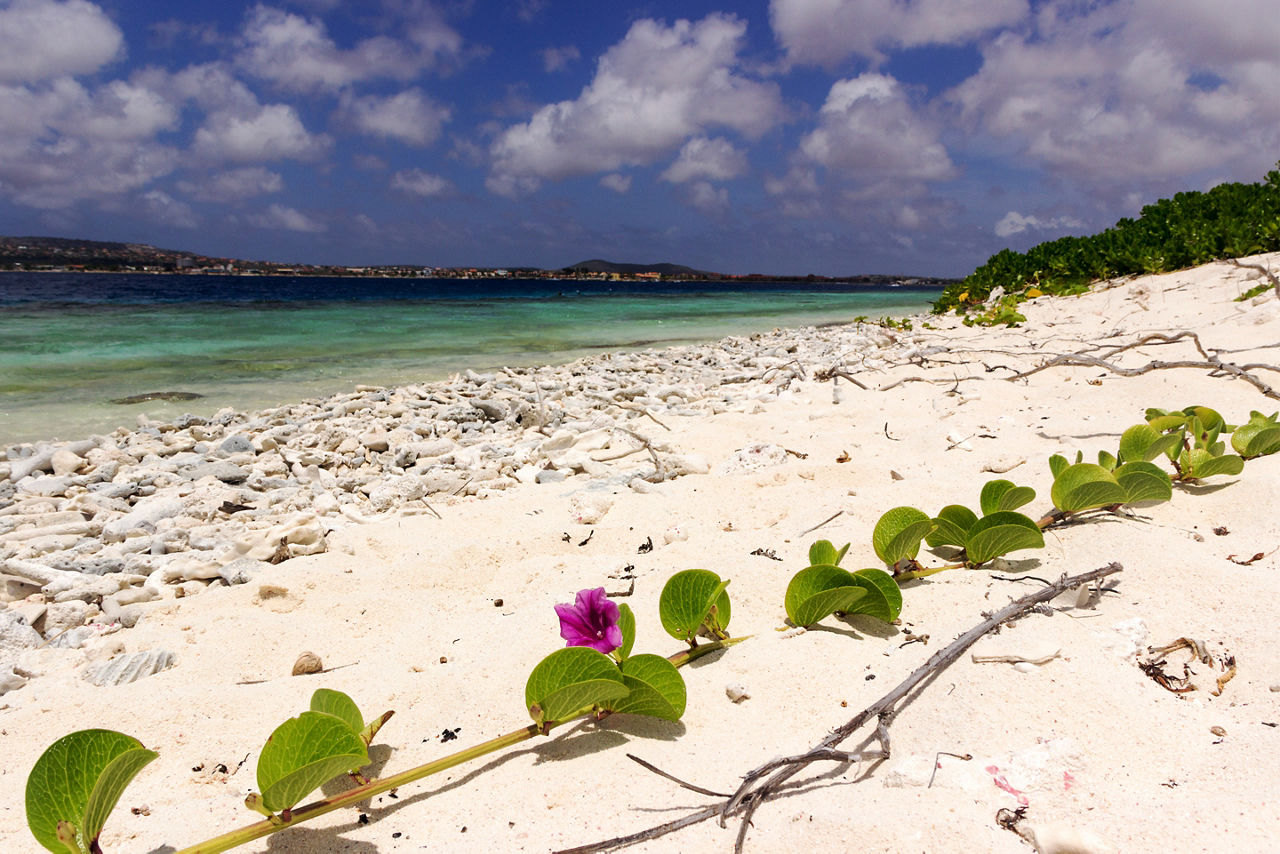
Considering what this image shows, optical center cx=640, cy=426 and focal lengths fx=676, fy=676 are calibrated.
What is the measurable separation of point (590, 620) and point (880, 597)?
0.64m

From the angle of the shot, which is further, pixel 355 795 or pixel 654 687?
pixel 654 687

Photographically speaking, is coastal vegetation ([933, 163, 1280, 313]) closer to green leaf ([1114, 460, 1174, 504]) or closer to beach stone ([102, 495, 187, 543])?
green leaf ([1114, 460, 1174, 504])

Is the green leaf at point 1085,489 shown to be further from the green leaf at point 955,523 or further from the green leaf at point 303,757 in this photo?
the green leaf at point 303,757

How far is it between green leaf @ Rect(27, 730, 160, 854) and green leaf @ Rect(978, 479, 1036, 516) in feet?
6.31

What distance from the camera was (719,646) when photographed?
5.09ft

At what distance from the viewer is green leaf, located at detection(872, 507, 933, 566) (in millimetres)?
1685

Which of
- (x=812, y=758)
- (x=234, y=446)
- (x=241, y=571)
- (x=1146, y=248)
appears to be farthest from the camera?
(x=1146, y=248)

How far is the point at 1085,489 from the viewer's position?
180 cm

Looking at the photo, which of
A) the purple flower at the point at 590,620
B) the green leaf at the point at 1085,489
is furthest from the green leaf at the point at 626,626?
the green leaf at the point at 1085,489

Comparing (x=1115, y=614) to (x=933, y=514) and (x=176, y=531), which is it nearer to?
(x=933, y=514)

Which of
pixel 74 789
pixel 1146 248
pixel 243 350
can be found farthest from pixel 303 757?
pixel 243 350

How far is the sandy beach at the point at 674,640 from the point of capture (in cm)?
104

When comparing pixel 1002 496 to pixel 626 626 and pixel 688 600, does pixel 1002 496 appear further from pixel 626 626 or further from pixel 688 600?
pixel 626 626

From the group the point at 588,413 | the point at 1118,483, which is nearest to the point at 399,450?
the point at 588,413
